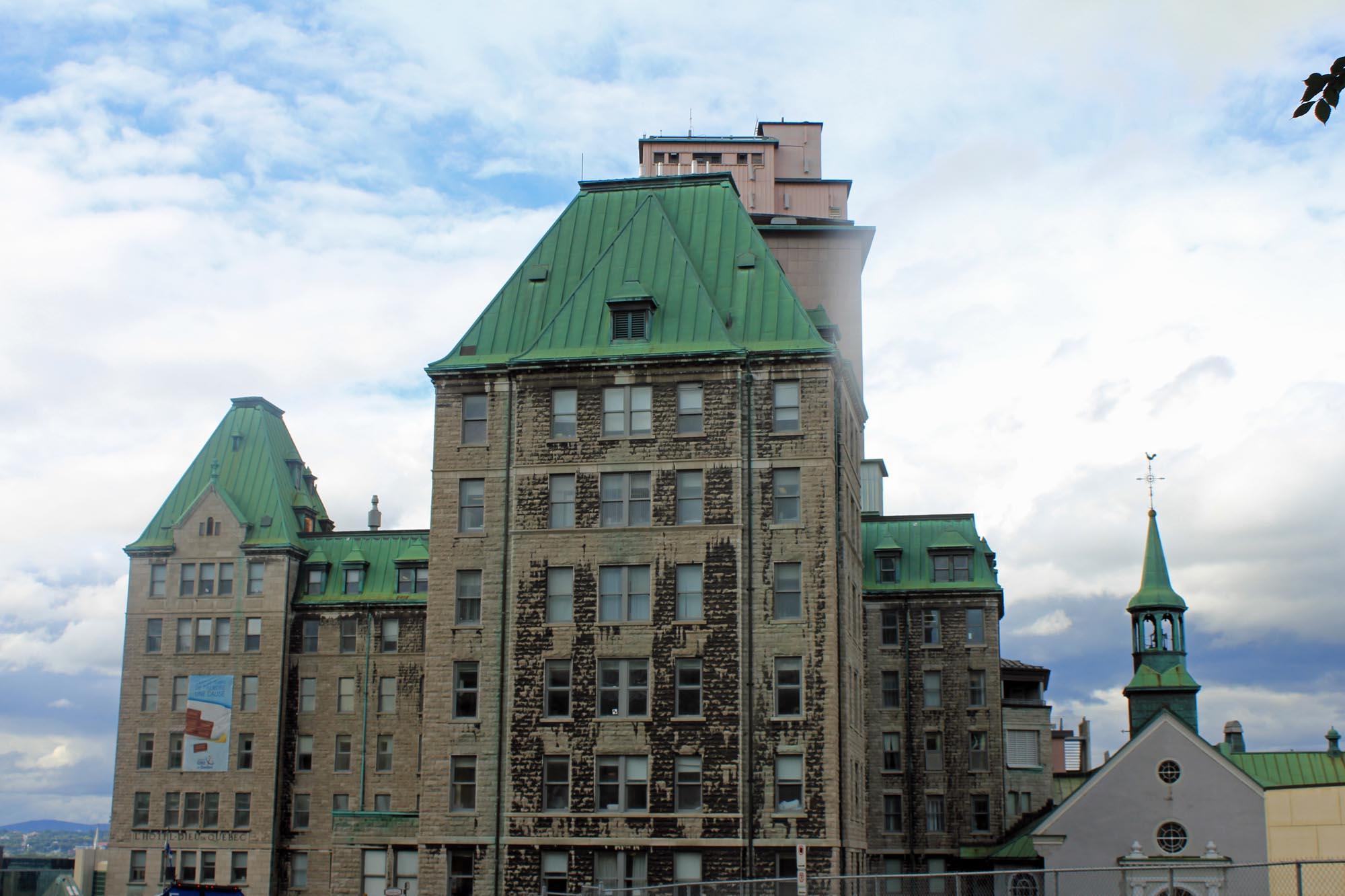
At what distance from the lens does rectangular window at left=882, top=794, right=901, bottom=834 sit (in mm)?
67438

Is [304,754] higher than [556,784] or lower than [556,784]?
higher

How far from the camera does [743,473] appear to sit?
4997 centimetres

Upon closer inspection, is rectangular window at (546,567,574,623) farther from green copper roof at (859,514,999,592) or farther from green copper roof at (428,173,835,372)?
green copper roof at (859,514,999,592)

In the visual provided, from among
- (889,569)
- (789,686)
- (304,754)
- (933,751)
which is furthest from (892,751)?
(304,754)

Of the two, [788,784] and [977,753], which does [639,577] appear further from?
[977,753]

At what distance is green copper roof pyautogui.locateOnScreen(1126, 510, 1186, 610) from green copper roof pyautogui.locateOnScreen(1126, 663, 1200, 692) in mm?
3120

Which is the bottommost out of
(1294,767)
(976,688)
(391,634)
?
(1294,767)

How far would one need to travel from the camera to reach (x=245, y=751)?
7556 cm

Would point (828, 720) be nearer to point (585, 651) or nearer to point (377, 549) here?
point (585, 651)

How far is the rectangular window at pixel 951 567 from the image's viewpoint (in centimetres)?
7019

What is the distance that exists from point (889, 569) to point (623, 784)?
25.9m

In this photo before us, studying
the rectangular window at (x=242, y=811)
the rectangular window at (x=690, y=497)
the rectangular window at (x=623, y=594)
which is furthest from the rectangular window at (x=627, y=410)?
the rectangular window at (x=242, y=811)

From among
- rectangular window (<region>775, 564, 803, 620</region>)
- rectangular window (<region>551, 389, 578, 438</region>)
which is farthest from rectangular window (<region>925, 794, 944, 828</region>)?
rectangular window (<region>551, 389, 578, 438</region>)

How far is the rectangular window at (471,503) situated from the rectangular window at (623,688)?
6.71 m
